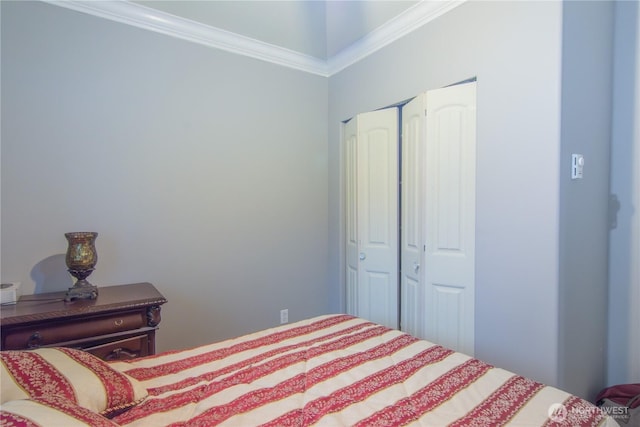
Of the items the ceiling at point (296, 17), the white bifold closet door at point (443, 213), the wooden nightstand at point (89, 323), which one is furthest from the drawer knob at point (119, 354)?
the ceiling at point (296, 17)

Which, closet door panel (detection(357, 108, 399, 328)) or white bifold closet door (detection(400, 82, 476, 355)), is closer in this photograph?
white bifold closet door (detection(400, 82, 476, 355))

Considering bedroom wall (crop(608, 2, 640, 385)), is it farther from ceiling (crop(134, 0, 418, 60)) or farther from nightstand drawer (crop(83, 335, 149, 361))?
nightstand drawer (crop(83, 335, 149, 361))

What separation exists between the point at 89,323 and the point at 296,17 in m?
2.53

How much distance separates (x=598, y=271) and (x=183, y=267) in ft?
8.96

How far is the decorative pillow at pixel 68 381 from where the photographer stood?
858mm

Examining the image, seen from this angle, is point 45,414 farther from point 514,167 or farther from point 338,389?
point 514,167

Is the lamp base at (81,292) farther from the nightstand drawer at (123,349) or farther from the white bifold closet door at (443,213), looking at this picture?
the white bifold closet door at (443,213)

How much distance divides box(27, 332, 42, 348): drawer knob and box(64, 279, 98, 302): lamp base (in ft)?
0.83

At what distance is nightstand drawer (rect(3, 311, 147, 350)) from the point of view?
1519 millimetres

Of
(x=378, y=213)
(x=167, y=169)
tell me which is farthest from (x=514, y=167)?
(x=167, y=169)

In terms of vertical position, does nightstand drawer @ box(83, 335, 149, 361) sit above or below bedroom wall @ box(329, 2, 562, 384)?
below

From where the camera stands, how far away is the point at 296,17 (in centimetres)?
255

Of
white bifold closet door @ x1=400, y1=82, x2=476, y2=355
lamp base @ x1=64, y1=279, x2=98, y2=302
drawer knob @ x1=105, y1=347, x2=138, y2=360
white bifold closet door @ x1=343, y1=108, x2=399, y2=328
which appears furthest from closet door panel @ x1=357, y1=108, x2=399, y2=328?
lamp base @ x1=64, y1=279, x2=98, y2=302

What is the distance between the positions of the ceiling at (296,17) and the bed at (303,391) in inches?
88.8
